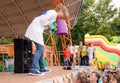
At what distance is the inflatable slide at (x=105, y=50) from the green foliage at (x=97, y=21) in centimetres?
1086

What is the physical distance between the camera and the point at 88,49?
1534cm

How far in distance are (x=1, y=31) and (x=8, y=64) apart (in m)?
5.66

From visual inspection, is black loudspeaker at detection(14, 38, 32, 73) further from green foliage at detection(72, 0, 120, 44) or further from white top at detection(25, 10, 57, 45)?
green foliage at detection(72, 0, 120, 44)

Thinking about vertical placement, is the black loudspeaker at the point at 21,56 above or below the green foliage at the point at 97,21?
below

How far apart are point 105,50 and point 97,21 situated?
14456 mm

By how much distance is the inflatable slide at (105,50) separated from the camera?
77.0 ft

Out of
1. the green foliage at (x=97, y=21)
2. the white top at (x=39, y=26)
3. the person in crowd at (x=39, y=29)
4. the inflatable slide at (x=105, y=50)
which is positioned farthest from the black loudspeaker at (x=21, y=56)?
the green foliage at (x=97, y=21)

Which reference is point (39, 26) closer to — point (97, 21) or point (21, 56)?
point (21, 56)

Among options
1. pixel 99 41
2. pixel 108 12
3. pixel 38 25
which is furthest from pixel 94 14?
pixel 38 25

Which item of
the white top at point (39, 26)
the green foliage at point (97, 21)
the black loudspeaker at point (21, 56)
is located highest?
the green foliage at point (97, 21)

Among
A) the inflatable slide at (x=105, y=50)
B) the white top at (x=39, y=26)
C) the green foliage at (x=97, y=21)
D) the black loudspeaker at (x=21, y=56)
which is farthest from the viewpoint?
the green foliage at (x=97, y=21)

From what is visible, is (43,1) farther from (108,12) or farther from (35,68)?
(108,12)

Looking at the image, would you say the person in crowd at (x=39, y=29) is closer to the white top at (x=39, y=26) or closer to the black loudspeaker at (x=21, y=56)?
the white top at (x=39, y=26)

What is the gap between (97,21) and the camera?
3816 centimetres
